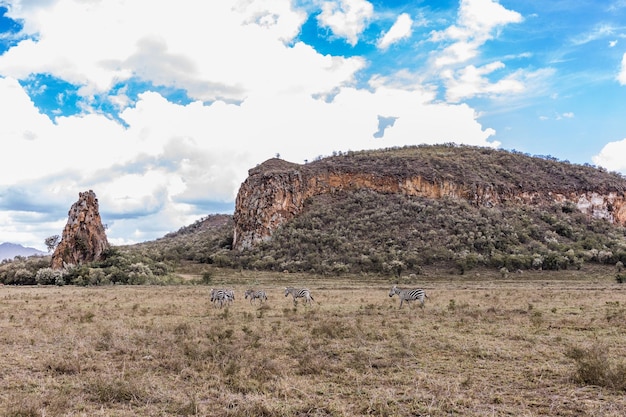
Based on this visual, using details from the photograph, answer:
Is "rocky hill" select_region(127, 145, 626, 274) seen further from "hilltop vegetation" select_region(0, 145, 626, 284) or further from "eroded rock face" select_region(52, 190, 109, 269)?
"eroded rock face" select_region(52, 190, 109, 269)

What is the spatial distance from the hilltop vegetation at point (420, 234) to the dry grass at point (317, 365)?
35465 millimetres

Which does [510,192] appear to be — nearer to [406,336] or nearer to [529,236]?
[529,236]

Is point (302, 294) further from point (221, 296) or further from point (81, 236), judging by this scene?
point (81, 236)

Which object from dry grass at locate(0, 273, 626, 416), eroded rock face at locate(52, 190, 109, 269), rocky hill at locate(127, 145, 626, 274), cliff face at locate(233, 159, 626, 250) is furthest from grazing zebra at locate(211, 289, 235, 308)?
cliff face at locate(233, 159, 626, 250)

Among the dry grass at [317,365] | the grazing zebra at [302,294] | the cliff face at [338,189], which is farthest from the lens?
the cliff face at [338,189]

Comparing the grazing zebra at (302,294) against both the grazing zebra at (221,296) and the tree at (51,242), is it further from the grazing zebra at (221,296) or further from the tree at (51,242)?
the tree at (51,242)

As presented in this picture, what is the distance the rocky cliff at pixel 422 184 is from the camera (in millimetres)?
81562

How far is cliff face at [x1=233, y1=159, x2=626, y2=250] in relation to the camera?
81062mm

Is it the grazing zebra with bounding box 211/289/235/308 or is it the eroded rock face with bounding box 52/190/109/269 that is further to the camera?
the eroded rock face with bounding box 52/190/109/269

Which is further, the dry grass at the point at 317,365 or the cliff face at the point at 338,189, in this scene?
the cliff face at the point at 338,189

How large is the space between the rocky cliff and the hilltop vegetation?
419 mm

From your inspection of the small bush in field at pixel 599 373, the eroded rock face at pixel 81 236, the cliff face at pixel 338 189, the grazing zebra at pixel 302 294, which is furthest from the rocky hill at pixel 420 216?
the small bush in field at pixel 599 373

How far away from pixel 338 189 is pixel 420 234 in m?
25.2

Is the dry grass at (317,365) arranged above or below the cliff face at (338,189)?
below
